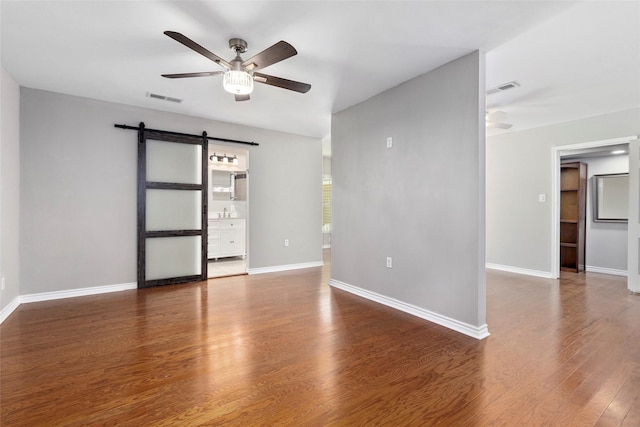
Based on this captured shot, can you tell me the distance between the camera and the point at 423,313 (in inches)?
123

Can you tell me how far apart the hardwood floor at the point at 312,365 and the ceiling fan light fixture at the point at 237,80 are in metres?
2.11

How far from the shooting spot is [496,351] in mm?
2402

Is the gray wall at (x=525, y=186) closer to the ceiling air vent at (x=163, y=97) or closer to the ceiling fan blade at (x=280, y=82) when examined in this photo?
the ceiling fan blade at (x=280, y=82)

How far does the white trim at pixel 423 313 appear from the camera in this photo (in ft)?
8.80

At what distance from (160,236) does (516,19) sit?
4684mm

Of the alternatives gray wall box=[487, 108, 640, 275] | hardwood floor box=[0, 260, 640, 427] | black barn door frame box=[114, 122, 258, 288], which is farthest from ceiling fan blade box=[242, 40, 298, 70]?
gray wall box=[487, 108, 640, 275]

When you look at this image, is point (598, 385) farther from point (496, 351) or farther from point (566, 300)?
point (566, 300)

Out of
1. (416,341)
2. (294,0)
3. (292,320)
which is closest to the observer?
(294,0)

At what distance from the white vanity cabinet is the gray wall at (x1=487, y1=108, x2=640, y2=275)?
500cm

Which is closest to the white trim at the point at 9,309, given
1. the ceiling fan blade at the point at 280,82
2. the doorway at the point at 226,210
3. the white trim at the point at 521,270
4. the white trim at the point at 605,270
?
the doorway at the point at 226,210

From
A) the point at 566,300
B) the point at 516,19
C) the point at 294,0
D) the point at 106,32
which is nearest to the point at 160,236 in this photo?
the point at 106,32

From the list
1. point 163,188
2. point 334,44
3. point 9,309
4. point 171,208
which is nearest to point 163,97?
point 163,188

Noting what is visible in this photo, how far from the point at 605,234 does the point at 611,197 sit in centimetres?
66

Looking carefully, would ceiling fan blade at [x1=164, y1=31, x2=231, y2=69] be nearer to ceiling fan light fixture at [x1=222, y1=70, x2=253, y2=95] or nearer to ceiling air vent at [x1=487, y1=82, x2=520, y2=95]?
ceiling fan light fixture at [x1=222, y1=70, x2=253, y2=95]
